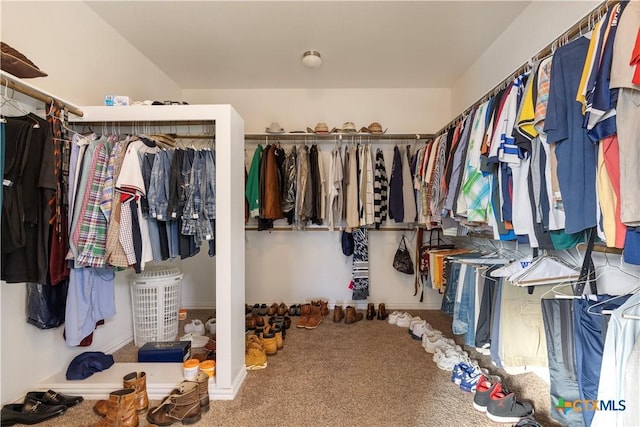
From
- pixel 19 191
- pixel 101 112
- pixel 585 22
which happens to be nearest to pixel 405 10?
pixel 585 22

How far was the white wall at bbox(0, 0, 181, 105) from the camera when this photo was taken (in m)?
1.71

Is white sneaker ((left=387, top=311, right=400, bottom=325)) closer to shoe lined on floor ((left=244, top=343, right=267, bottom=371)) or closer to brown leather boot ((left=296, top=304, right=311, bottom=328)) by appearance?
brown leather boot ((left=296, top=304, right=311, bottom=328))

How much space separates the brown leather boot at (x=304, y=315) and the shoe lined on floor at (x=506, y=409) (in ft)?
5.41

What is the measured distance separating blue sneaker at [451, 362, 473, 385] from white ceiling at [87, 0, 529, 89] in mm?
2307

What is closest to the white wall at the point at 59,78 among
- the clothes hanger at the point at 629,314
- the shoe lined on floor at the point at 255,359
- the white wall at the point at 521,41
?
the shoe lined on floor at the point at 255,359

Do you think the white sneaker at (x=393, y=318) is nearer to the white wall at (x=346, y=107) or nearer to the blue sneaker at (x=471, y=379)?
the blue sneaker at (x=471, y=379)

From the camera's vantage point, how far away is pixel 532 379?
185cm

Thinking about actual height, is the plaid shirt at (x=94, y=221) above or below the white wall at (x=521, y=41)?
below

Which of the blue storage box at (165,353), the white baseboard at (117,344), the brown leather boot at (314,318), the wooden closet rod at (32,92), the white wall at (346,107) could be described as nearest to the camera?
the wooden closet rod at (32,92)

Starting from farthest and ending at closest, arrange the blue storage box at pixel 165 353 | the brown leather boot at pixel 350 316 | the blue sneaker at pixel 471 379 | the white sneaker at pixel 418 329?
the brown leather boot at pixel 350 316 < the white sneaker at pixel 418 329 < the blue storage box at pixel 165 353 < the blue sneaker at pixel 471 379

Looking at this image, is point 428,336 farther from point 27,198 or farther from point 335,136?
point 27,198

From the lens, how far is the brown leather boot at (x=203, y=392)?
1.63m

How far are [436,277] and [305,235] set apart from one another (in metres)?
1.42

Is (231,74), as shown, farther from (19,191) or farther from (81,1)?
(19,191)
